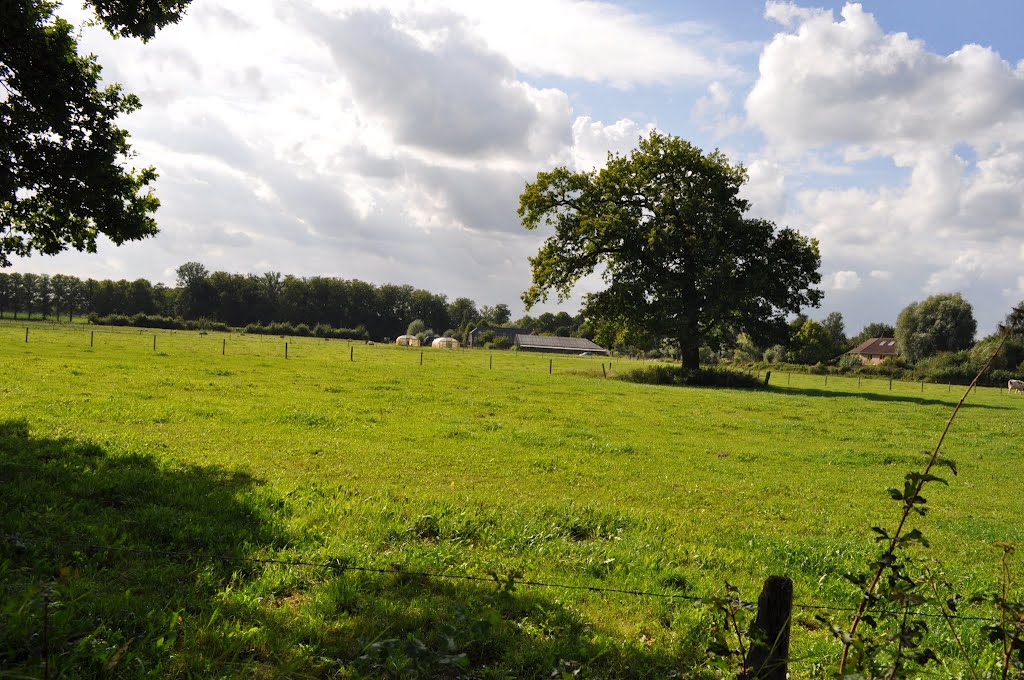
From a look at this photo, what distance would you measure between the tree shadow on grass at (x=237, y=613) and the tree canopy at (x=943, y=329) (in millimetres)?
106367

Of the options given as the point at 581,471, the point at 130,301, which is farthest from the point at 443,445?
the point at 130,301

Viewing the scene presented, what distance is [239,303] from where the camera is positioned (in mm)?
146875

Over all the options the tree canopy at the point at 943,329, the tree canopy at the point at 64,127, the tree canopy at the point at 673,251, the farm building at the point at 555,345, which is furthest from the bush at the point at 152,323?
the tree canopy at the point at 943,329

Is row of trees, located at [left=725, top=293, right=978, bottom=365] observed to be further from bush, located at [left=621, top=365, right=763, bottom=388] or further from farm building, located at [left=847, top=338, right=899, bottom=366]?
bush, located at [left=621, top=365, right=763, bottom=388]

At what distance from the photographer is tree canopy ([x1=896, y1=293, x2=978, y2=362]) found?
9112cm

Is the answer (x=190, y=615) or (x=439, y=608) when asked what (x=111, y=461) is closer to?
(x=190, y=615)

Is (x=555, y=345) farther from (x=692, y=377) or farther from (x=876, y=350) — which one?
(x=692, y=377)

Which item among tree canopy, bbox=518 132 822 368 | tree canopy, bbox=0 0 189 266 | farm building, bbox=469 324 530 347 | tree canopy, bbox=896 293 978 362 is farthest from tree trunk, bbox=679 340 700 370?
farm building, bbox=469 324 530 347

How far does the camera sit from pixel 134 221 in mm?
12320

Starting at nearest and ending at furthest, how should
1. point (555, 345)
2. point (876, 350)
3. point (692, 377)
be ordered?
Answer: 1. point (692, 377)
2. point (876, 350)
3. point (555, 345)

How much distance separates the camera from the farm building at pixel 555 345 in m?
142

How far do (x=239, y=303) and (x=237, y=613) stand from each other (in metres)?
156

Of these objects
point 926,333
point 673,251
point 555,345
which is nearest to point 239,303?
point 555,345

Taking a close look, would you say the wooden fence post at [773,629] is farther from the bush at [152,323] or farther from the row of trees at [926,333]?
the bush at [152,323]
